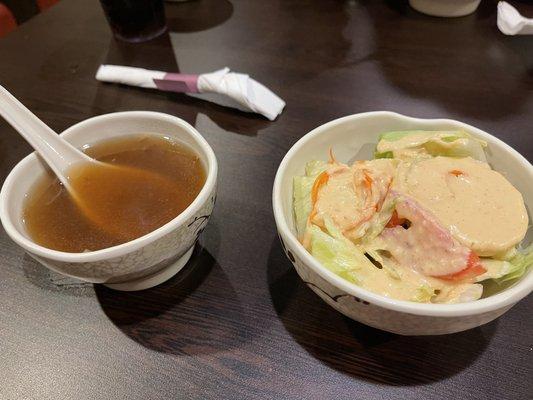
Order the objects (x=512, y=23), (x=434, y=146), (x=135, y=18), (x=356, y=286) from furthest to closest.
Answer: (x=135, y=18)
(x=512, y=23)
(x=434, y=146)
(x=356, y=286)

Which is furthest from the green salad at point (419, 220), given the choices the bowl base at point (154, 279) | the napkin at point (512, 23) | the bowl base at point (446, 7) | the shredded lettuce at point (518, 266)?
the bowl base at point (446, 7)

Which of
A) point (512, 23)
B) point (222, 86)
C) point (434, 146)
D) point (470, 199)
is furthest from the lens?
point (512, 23)

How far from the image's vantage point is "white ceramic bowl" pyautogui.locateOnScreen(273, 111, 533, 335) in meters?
0.61

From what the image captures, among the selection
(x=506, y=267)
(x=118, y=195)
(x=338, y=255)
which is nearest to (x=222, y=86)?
(x=118, y=195)

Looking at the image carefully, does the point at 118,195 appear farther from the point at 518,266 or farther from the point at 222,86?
the point at 518,266

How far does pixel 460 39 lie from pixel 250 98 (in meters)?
0.86

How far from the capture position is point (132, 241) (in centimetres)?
70

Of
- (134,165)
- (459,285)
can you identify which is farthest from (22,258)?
(459,285)

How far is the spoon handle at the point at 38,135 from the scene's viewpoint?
2.92 ft

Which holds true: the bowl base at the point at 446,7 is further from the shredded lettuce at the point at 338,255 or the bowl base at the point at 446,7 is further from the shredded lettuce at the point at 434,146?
the shredded lettuce at the point at 338,255

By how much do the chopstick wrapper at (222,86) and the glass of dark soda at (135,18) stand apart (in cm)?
32

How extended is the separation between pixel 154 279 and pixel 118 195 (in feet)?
0.60

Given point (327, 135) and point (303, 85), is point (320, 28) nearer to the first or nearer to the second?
point (303, 85)

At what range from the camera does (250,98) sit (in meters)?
1.30
